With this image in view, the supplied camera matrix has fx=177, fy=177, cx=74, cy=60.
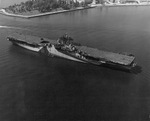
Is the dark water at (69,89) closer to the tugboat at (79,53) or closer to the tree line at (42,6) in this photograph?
the tugboat at (79,53)

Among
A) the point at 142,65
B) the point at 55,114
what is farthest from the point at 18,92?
the point at 142,65

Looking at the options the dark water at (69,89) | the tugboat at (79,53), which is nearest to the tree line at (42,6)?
the tugboat at (79,53)

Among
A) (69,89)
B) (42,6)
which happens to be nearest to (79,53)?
(69,89)

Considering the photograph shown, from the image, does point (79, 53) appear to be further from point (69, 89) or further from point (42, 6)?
point (42, 6)

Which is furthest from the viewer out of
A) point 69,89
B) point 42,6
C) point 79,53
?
point 42,6

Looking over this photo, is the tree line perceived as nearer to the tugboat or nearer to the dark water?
the tugboat

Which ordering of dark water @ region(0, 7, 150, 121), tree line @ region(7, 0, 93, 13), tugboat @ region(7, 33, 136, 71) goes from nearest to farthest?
dark water @ region(0, 7, 150, 121) < tugboat @ region(7, 33, 136, 71) < tree line @ region(7, 0, 93, 13)

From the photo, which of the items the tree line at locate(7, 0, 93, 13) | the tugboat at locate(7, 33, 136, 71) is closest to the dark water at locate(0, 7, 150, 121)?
the tugboat at locate(7, 33, 136, 71)

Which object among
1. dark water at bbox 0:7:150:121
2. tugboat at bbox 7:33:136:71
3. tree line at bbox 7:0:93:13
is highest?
tree line at bbox 7:0:93:13

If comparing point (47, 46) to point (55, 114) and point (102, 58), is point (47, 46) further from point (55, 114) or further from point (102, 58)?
point (55, 114)
